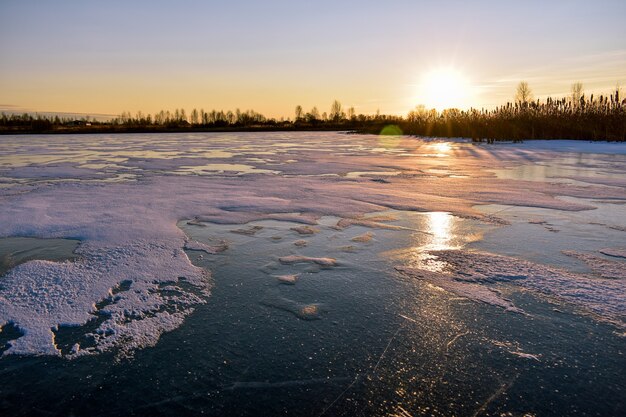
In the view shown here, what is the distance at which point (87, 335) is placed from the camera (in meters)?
2.18

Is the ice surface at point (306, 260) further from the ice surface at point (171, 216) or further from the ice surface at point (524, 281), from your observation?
the ice surface at point (524, 281)

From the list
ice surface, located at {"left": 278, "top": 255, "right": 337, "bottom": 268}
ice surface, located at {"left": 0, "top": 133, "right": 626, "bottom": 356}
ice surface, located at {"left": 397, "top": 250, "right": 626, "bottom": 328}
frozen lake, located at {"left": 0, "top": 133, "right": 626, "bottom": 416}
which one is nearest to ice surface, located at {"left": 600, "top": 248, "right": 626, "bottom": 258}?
frozen lake, located at {"left": 0, "top": 133, "right": 626, "bottom": 416}

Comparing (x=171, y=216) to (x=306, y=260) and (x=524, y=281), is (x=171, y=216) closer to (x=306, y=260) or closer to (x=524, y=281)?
(x=306, y=260)

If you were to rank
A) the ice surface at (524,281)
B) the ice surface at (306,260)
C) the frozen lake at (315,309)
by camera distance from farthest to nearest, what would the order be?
the ice surface at (306,260) < the ice surface at (524,281) < the frozen lake at (315,309)

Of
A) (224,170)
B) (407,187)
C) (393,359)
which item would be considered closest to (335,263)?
(393,359)

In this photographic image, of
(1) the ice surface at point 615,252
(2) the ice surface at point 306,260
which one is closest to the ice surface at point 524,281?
(1) the ice surface at point 615,252

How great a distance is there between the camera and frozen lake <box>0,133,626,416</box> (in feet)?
5.54

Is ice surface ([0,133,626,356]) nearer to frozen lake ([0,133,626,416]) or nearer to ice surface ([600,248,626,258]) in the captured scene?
frozen lake ([0,133,626,416])

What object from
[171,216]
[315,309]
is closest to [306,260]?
[315,309]

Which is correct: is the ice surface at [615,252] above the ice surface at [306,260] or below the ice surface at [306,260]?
above

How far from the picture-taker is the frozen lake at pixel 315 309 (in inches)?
66.5

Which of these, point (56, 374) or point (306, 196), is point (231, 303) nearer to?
point (56, 374)

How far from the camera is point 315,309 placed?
96.5 inches

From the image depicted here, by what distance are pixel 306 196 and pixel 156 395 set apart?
447cm
